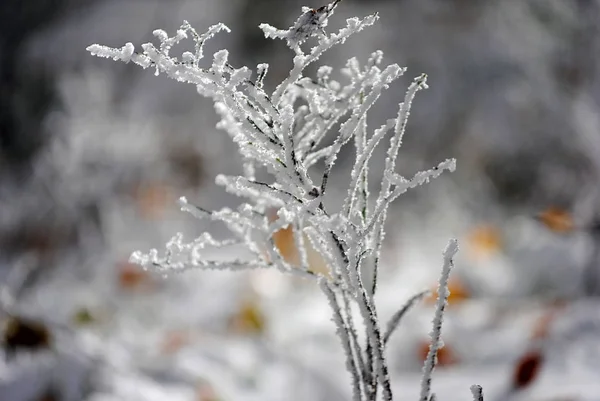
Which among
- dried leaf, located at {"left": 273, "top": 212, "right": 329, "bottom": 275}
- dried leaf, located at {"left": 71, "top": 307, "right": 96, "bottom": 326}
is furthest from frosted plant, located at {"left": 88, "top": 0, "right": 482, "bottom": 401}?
dried leaf, located at {"left": 273, "top": 212, "right": 329, "bottom": 275}

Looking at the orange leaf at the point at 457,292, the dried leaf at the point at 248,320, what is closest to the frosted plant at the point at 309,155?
the dried leaf at the point at 248,320

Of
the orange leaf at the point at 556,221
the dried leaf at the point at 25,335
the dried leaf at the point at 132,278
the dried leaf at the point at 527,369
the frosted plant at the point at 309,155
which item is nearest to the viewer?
the frosted plant at the point at 309,155

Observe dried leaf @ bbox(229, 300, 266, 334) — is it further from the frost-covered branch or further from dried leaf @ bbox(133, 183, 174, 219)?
dried leaf @ bbox(133, 183, 174, 219)

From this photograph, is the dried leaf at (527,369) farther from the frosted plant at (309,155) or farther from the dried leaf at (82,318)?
the dried leaf at (82,318)

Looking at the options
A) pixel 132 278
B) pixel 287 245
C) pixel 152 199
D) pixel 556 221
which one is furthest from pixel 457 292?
pixel 152 199

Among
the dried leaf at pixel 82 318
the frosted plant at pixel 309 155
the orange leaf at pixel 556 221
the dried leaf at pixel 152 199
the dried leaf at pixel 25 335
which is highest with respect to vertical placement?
the dried leaf at pixel 152 199

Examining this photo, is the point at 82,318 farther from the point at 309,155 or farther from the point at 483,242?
the point at 483,242
